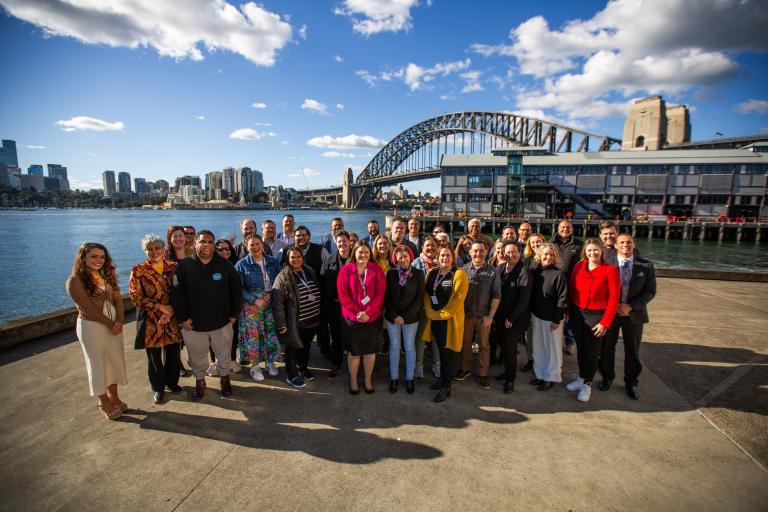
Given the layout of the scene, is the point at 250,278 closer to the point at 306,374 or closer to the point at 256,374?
the point at 256,374

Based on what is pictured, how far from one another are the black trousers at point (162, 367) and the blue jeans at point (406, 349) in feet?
7.41

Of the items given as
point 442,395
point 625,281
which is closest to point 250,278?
point 442,395

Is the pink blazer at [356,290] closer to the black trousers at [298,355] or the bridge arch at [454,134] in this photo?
the black trousers at [298,355]

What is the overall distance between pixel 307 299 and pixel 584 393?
3068mm

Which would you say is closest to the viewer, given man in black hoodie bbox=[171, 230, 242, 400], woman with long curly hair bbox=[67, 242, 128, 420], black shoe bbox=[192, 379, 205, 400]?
woman with long curly hair bbox=[67, 242, 128, 420]

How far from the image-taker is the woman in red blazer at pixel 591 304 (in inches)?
136

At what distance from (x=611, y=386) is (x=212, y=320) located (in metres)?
4.34

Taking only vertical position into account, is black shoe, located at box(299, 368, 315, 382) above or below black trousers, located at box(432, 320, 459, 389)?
below

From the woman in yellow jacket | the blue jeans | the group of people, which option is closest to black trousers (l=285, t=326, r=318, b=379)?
the group of people

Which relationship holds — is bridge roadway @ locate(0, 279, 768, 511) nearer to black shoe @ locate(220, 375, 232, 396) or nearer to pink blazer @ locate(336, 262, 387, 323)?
black shoe @ locate(220, 375, 232, 396)

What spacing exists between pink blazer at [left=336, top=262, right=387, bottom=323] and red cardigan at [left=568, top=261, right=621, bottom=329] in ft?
6.91

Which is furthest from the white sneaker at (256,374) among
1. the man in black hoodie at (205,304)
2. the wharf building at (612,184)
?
the wharf building at (612,184)

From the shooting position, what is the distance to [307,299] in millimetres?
3826

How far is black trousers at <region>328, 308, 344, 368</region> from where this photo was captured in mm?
4137
